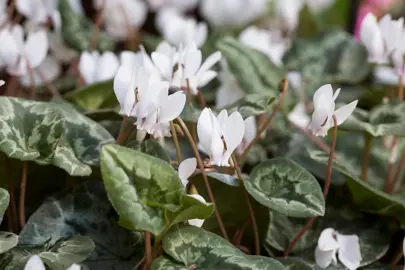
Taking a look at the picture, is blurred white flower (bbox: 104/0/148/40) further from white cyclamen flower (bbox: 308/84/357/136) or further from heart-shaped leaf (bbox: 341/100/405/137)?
white cyclamen flower (bbox: 308/84/357/136)

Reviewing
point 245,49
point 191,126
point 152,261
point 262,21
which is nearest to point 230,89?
point 245,49

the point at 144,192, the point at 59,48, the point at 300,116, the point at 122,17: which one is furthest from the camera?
the point at 122,17

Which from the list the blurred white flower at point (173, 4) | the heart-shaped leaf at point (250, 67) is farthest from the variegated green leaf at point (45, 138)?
the blurred white flower at point (173, 4)

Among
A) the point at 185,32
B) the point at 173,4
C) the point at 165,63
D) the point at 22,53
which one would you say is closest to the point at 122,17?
the point at 173,4

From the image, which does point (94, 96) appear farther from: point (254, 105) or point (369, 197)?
point (369, 197)

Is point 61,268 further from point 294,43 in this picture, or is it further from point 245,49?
point 294,43

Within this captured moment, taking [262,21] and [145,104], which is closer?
[145,104]

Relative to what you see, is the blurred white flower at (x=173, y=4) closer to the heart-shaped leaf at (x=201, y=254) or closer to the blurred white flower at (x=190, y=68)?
the blurred white flower at (x=190, y=68)
